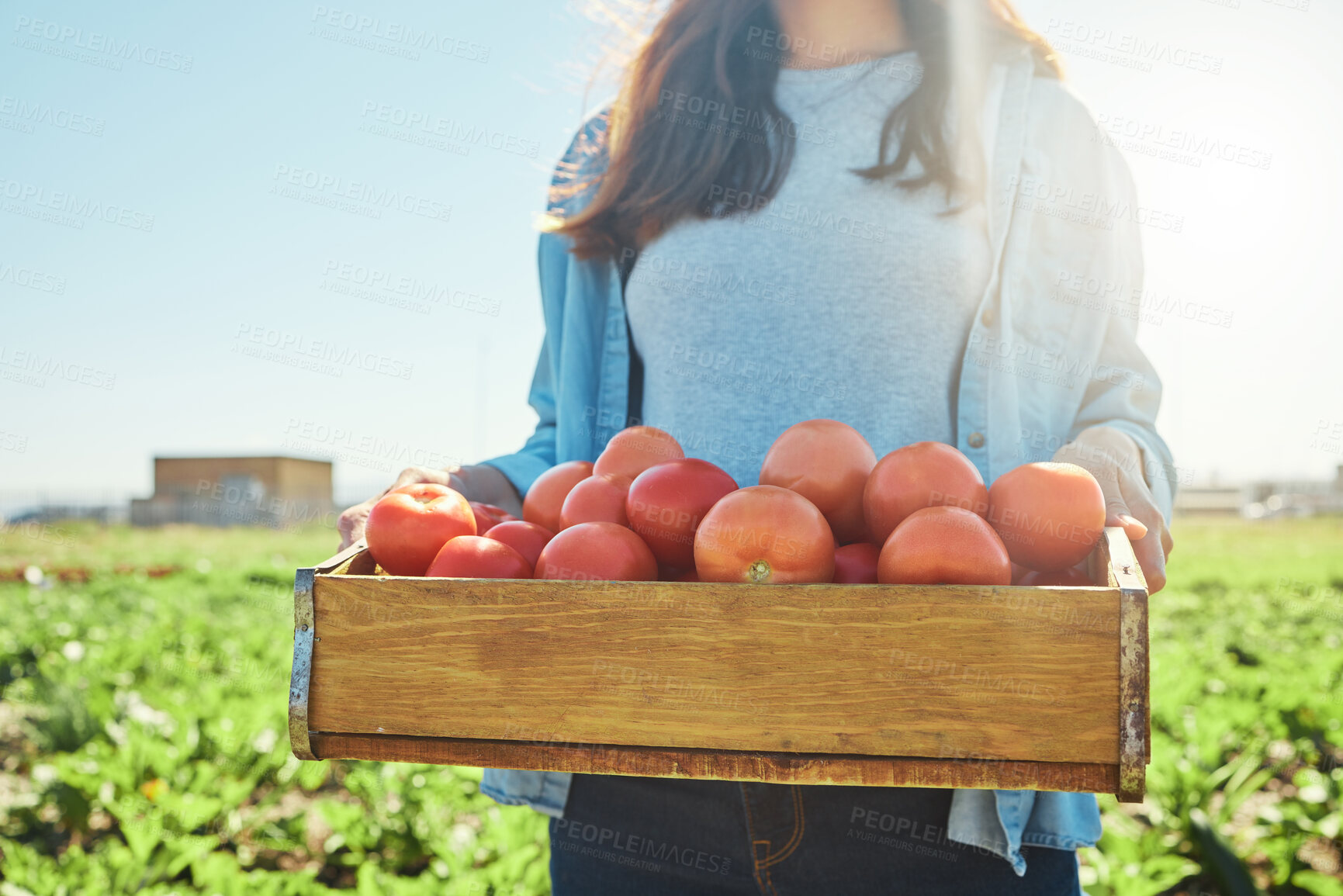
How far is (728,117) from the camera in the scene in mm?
2064

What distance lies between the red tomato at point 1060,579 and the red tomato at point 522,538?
768mm

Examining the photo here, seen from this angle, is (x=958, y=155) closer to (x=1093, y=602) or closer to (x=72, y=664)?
(x=1093, y=602)

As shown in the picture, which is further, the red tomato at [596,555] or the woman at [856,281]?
the woman at [856,281]

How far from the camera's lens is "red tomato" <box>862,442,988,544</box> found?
1.29m

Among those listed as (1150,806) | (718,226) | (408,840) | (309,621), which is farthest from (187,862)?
(1150,806)

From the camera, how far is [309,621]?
1158 millimetres

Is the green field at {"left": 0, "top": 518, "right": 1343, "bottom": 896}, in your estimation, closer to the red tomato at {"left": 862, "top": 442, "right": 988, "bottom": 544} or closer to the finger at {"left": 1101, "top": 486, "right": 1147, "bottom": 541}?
the red tomato at {"left": 862, "top": 442, "right": 988, "bottom": 544}

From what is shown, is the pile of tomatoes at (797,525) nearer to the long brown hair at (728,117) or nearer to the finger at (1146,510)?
the finger at (1146,510)

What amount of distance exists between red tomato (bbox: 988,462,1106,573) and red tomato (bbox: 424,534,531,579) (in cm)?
75

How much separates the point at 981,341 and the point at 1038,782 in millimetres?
1041

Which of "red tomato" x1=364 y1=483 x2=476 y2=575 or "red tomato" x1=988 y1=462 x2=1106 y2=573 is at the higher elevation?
"red tomato" x1=988 y1=462 x2=1106 y2=573

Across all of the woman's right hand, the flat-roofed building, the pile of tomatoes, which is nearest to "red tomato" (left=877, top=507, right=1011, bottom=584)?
the pile of tomatoes

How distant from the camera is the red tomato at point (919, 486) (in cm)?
129

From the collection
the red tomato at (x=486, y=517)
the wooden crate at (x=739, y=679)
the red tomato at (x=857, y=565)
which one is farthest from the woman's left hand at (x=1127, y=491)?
the red tomato at (x=486, y=517)
